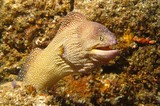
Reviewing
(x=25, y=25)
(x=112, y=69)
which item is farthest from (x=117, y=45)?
(x=25, y=25)

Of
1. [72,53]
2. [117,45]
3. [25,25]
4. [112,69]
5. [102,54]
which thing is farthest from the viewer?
[25,25]

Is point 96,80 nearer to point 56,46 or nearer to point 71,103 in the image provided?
point 71,103

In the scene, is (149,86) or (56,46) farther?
(149,86)

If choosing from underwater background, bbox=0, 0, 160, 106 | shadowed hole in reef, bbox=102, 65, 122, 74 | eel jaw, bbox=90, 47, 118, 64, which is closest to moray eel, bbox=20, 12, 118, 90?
eel jaw, bbox=90, 47, 118, 64

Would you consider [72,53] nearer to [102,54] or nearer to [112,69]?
[102,54]

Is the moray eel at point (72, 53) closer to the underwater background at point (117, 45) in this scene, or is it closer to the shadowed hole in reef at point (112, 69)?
the underwater background at point (117, 45)

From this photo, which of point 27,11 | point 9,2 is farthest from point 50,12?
point 9,2
